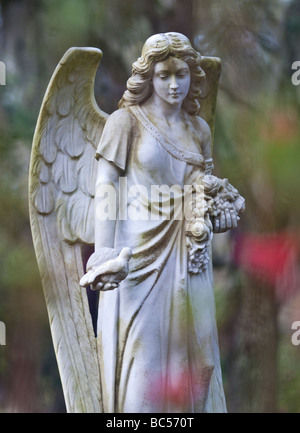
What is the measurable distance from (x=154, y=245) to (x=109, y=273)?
35 cm

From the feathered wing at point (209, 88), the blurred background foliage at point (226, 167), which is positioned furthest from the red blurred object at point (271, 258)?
the feathered wing at point (209, 88)

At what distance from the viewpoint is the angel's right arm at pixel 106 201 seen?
495cm

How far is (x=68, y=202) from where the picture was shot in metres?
5.34

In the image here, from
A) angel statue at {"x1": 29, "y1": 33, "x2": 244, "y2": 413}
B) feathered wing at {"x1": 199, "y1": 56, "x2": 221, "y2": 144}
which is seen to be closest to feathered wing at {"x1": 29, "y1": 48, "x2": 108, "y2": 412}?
angel statue at {"x1": 29, "y1": 33, "x2": 244, "y2": 413}

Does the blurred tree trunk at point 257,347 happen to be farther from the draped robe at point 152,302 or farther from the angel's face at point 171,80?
the angel's face at point 171,80

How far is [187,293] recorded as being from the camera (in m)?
5.00

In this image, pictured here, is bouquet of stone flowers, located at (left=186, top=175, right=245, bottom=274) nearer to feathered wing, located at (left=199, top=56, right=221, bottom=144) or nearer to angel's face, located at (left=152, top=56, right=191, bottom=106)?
angel's face, located at (left=152, top=56, right=191, bottom=106)

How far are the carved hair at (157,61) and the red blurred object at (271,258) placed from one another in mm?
2701

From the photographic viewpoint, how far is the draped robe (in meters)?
4.93

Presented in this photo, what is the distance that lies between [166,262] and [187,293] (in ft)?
0.50

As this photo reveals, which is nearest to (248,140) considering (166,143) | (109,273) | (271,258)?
(271,258)

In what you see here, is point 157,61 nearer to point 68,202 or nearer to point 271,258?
point 68,202
